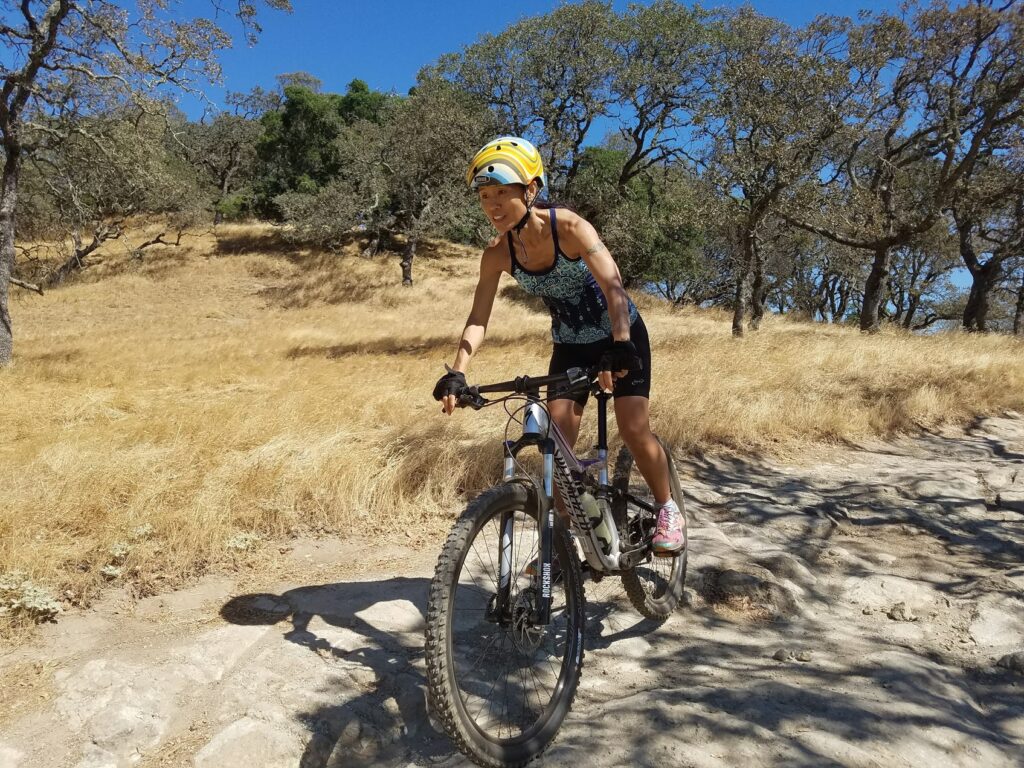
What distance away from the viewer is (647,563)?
3457mm

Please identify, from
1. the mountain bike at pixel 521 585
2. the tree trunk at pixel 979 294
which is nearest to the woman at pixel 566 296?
the mountain bike at pixel 521 585

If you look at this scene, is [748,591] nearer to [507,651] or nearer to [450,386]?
[507,651]

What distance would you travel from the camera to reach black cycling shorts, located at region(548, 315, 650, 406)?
2951 mm

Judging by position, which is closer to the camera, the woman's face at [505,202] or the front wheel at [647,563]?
the woman's face at [505,202]

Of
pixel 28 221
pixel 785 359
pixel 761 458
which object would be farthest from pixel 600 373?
pixel 28 221

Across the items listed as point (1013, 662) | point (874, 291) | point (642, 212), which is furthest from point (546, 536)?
point (874, 291)

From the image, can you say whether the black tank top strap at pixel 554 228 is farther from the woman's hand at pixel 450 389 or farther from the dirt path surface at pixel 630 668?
the dirt path surface at pixel 630 668

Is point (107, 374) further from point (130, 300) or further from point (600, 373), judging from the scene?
point (130, 300)

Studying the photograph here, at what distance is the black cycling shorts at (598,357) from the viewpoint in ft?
9.68

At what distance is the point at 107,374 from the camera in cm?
1057

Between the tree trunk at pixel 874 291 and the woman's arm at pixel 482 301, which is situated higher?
the tree trunk at pixel 874 291

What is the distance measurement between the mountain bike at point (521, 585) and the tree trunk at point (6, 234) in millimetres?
12663

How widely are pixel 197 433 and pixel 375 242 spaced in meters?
27.7

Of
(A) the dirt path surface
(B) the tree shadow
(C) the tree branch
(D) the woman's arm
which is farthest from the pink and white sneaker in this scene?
(C) the tree branch
